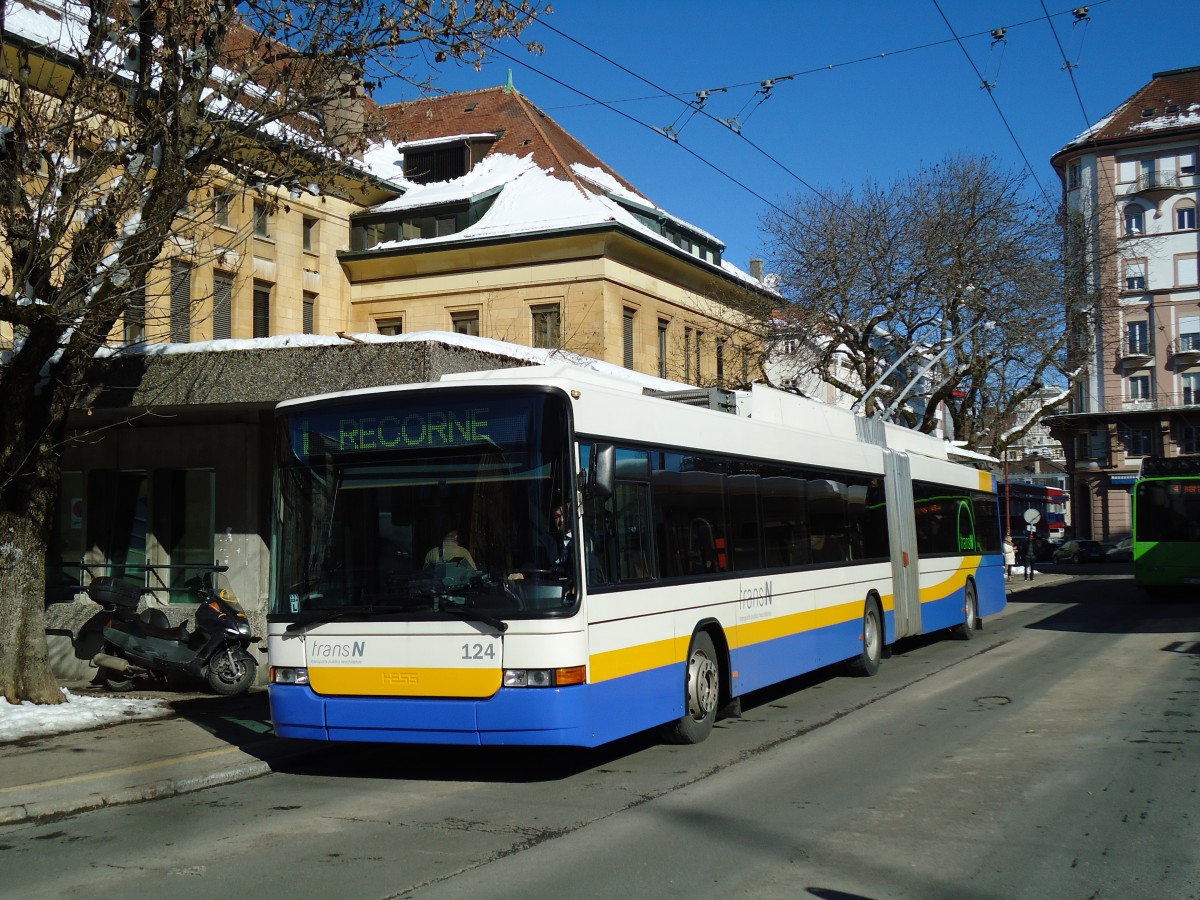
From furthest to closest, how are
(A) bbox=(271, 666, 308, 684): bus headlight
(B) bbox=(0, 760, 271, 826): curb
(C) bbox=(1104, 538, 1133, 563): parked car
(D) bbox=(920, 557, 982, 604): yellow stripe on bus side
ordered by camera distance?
1. (C) bbox=(1104, 538, 1133, 563): parked car
2. (D) bbox=(920, 557, 982, 604): yellow stripe on bus side
3. (A) bbox=(271, 666, 308, 684): bus headlight
4. (B) bbox=(0, 760, 271, 826): curb

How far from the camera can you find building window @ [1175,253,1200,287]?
2803 inches

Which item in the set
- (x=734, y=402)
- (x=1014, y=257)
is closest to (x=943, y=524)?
(x=734, y=402)

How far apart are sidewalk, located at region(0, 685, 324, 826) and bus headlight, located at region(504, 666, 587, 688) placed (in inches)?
97.7

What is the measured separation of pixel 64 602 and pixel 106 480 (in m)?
1.77

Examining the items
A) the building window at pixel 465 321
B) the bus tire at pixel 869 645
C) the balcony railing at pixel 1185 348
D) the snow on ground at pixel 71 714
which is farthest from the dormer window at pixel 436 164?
the balcony railing at pixel 1185 348

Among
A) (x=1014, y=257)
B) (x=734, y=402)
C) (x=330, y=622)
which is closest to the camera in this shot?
(x=330, y=622)

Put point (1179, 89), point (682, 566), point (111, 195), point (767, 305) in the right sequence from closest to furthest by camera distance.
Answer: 1. point (682, 566)
2. point (111, 195)
3. point (767, 305)
4. point (1179, 89)

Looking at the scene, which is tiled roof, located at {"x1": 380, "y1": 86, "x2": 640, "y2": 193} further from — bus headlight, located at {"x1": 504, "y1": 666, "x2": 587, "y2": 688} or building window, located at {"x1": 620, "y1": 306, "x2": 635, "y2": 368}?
bus headlight, located at {"x1": 504, "y1": 666, "x2": 587, "y2": 688}

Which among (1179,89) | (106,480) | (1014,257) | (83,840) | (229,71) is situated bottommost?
(83,840)

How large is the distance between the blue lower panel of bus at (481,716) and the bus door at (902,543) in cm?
815

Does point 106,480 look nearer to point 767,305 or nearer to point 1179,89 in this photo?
point 767,305

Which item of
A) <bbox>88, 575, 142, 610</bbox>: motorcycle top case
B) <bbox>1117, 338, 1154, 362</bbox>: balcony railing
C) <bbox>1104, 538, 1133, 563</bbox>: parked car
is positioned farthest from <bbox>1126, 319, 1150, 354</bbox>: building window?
<bbox>88, 575, 142, 610</bbox>: motorcycle top case

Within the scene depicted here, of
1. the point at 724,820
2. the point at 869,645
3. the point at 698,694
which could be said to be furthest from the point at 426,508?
the point at 869,645

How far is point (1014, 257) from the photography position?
35.0 metres
